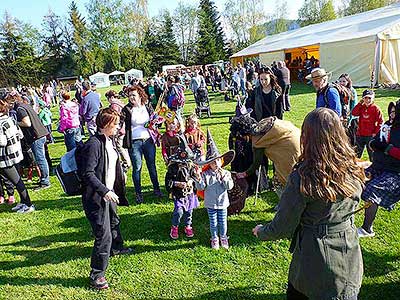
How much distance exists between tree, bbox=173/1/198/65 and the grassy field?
57799mm

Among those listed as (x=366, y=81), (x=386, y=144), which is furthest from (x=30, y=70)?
(x=386, y=144)

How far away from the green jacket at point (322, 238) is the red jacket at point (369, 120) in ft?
14.3


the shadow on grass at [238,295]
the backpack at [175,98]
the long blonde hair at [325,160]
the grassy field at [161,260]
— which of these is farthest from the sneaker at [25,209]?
the backpack at [175,98]

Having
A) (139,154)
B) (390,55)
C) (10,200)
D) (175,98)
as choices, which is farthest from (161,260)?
(390,55)

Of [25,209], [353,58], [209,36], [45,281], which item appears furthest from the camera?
[209,36]

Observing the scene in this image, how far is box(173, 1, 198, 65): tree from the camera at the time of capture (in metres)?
61.5

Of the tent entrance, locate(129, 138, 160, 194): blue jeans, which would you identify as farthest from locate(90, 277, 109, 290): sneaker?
the tent entrance

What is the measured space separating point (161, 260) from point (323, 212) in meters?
2.63

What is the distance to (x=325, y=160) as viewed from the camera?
1.91m

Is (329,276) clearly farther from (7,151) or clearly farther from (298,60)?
(298,60)

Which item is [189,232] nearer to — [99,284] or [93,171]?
[99,284]

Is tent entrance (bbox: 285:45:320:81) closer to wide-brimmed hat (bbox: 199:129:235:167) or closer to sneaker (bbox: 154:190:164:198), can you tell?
sneaker (bbox: 154:190:164:198)

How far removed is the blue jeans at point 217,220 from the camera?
421cm

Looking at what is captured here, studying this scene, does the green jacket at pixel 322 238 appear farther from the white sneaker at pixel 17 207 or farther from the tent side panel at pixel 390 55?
the tent side panel at pixel 390 55
